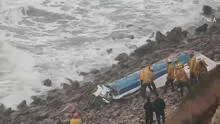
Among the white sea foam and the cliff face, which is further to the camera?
the white sea foam

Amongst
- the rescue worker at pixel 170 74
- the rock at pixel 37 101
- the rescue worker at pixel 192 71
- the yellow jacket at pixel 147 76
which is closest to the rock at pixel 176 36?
the rock at pixel 37 101

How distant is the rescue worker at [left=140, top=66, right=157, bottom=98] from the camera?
2095 centimetres

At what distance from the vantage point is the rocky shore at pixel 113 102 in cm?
2152

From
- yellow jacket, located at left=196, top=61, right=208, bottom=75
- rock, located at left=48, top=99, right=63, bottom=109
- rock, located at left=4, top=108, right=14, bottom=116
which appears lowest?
rock, located at left=4, top=108, right=14, bottom=116

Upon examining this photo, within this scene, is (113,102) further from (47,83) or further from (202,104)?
(202,104)

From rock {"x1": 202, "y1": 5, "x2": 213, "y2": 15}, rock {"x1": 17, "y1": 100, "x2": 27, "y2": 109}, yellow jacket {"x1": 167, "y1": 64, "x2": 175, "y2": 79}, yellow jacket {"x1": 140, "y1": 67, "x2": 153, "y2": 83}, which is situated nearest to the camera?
yellow jacket {"x1": 167, "y1": 64, "x2": 175, "y2": 79}

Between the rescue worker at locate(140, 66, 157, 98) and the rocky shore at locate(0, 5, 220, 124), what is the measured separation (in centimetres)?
49

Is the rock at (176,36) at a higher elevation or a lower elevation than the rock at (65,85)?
higher

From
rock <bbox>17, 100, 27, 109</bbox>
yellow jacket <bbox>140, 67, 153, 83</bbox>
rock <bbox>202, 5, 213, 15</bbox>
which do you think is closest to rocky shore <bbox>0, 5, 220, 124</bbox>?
rock <bbox>17, 100, 27, 109</bbox>

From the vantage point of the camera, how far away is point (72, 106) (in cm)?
2412

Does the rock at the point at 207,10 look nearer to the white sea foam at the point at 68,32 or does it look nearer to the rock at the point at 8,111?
the white sea foam at the point at 68,32

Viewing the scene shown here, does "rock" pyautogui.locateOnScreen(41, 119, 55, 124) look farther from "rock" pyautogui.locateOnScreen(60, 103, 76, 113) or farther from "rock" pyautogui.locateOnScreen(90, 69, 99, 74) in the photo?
"rock" pyautogui.locateOnScreen(90, 69, 99, 74)

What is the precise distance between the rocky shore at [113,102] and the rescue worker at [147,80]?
49cm

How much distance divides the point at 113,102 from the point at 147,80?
8.44 feet
